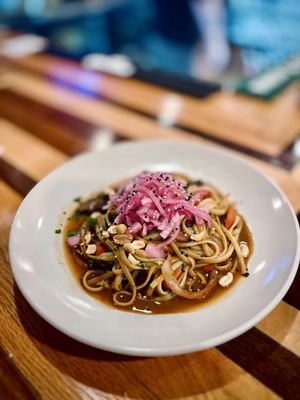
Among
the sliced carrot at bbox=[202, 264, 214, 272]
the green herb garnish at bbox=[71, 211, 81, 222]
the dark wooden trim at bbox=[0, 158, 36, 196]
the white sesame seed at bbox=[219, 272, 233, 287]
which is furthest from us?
the dark wooden trim at bbox=[0, 158, 36, 196]

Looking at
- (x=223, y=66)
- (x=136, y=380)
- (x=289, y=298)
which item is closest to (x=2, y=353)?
(x=136, y=380)

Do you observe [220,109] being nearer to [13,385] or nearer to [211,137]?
[211,137]

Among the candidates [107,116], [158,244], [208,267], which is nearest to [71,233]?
[158,244]

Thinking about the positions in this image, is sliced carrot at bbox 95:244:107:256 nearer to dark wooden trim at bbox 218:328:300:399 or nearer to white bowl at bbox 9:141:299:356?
white bowl at bbox 9:141:299:356

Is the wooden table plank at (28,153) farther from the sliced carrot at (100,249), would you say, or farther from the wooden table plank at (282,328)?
the wooden table plank at (282,328)

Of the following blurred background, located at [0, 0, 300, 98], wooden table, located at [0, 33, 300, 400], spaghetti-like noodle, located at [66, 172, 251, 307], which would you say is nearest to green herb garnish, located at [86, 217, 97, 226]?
spaghetti-like noodle, located at [66, 172, 251, 307]

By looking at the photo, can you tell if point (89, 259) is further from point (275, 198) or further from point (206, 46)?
point (206, 46)

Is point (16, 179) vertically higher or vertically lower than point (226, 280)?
lower
